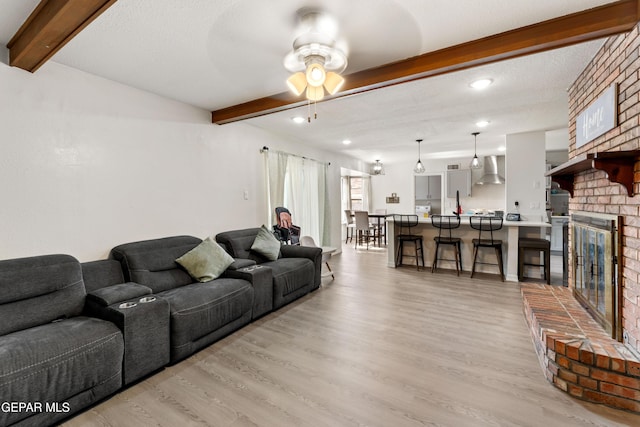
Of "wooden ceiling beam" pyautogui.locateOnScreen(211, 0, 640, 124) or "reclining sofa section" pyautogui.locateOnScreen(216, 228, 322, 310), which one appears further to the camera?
"reclining sofa section" pyautogui.locateOnScreen(216, 228, 322, 310)

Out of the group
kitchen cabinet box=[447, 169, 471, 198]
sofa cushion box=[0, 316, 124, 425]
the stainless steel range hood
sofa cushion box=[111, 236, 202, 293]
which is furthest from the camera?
kitchen cabinet box=[447, 169, 471, 198]

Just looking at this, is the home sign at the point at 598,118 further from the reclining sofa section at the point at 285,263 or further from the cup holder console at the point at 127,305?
the cup holder console at the point at 127,305

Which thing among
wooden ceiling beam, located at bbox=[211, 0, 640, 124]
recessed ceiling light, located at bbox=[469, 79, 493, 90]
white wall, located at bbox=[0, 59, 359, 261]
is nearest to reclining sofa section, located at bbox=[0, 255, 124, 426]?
white wall, located at bbox=[0, 59, 359, 261]

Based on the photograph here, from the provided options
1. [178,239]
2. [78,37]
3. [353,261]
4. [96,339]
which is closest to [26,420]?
[96,339]

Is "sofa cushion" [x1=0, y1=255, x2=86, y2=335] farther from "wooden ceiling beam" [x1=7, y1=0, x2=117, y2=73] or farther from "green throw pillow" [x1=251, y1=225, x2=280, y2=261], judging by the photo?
"green throw pillow" [x1=251, y1=225, x2=280, y2=261]

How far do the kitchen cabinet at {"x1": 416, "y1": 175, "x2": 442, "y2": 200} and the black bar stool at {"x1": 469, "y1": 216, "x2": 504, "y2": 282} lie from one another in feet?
13.0

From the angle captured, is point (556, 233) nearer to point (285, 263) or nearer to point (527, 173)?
point (527, 173)

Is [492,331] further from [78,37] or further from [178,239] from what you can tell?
Answer: [78,37]

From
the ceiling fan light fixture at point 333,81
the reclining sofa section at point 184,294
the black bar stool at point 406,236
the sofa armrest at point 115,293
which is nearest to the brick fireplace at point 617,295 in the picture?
the ceiling fan light fixture at point 333,81

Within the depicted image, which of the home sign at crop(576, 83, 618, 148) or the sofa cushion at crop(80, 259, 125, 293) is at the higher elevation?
the home sign at crop(576, 83, 618, 148)

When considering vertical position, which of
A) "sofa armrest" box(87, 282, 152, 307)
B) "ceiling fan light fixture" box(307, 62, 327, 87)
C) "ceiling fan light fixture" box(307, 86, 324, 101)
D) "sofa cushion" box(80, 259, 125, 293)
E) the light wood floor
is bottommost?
the light wood floor

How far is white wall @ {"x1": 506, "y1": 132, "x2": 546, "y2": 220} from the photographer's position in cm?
501

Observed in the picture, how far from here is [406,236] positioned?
17.7 ft

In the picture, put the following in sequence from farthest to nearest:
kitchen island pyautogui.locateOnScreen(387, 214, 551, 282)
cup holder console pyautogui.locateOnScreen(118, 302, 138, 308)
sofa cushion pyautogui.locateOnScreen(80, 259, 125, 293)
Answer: kitchen island pyautogui.locateOnScreen(387, 214, 551, 282)
sofa cushion pyautogui.locateOnScreen(80, 259, 125, 293)
cup holder console pyautogui.locateOnScreen(118, 302, 138, 308)
